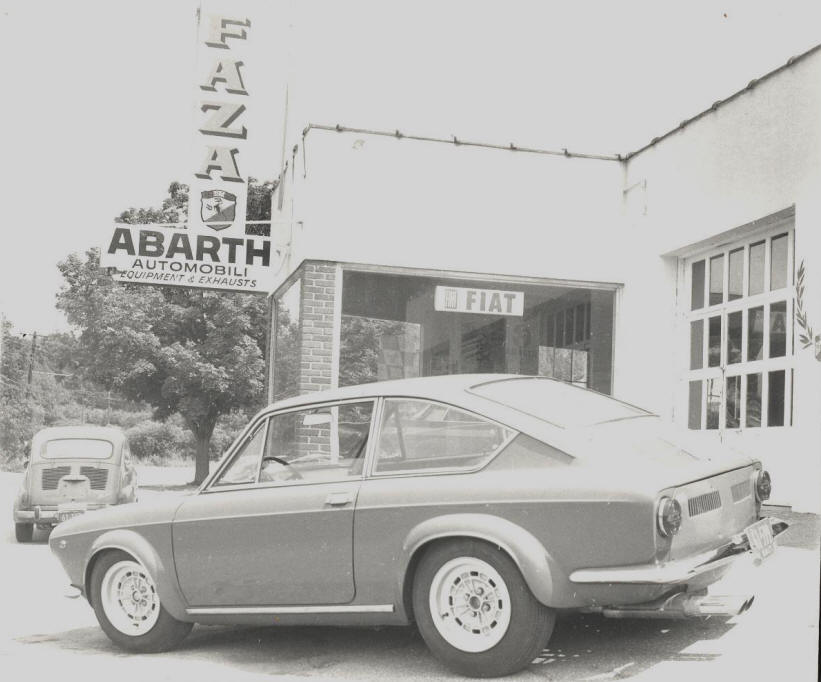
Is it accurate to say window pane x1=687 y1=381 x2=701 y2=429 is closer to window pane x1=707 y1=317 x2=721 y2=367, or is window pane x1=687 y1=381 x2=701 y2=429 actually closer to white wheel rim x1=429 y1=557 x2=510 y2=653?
window pane x1=707 y1=317 x2=721 y2=367

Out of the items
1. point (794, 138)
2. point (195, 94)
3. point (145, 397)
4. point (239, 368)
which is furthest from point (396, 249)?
point (145, 397)

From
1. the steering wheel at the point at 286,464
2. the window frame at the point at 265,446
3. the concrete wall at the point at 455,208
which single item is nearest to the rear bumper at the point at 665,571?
the window frame at the point at 265,446

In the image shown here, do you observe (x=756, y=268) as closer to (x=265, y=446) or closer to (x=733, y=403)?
(x=733, y=403)

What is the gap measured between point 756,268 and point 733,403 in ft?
4.75

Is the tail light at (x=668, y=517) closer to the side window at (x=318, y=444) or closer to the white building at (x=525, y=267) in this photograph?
the side window at (x=318, y=444)

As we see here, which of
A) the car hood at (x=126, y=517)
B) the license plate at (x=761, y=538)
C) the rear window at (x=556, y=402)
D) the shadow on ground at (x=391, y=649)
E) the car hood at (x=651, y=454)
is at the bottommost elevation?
the shadow on ground at (x=391, y=649)

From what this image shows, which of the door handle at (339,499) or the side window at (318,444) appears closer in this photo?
the door handle at (339,499)

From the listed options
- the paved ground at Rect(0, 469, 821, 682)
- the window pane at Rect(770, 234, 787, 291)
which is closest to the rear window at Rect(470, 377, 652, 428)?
the paved ground at Rect(0, 469, 821, 682)

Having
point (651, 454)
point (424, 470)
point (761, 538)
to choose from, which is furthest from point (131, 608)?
point (761, 538)

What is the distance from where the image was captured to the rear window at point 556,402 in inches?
185

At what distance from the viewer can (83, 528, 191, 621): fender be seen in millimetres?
5215

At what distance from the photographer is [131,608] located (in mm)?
5445

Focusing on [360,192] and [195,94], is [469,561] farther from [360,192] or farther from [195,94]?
[195,94]

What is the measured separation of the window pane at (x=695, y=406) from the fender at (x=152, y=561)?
299 inches
